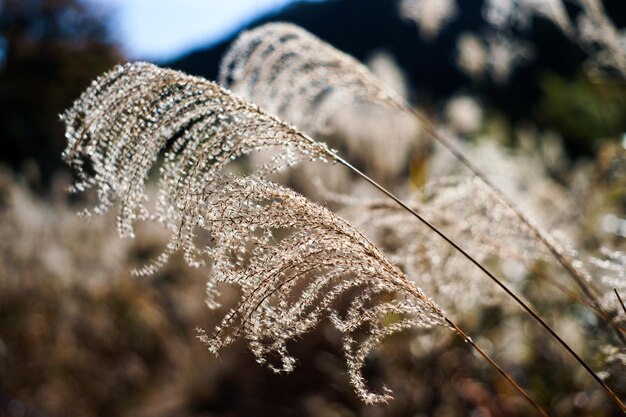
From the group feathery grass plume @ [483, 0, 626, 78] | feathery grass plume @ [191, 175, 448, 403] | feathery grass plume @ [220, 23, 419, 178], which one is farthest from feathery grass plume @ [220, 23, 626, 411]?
feathery grass plume @ [483, 0, 626, 78]

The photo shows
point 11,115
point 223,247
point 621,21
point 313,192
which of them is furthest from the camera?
point 11,115

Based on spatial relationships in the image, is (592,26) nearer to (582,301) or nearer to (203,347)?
(582,301)

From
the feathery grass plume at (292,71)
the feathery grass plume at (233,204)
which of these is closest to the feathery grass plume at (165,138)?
the feathery grass plume at (233,204)

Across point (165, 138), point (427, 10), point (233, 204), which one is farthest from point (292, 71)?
point (427, 10)

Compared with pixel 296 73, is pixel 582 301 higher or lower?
lower

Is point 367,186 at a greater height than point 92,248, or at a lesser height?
greater

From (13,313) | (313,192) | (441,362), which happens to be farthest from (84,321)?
(441,362)

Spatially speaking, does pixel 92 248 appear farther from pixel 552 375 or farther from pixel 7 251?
pixel 552 375
